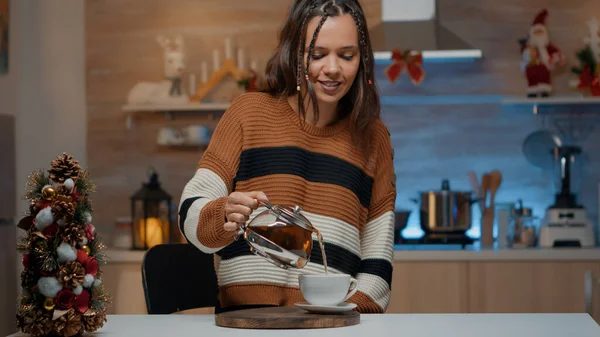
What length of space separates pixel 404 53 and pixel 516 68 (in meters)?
0.57

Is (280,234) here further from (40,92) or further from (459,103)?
(459,103)

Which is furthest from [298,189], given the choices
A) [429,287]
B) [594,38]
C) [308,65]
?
[594,38]

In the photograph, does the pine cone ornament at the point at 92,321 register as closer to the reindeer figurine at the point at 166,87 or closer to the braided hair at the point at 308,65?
the braided hair at the point at 308,65

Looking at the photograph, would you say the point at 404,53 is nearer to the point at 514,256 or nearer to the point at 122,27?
A: the point at 514,256

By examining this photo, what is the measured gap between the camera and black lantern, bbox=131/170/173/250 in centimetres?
388

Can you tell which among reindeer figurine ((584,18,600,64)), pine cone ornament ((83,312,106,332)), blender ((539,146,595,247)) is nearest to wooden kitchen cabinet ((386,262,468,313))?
blender ((539,146,595,247))

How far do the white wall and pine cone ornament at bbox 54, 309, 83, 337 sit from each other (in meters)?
2.05

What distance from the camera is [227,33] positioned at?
422 cm

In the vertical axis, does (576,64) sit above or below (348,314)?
above

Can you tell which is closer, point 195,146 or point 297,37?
point 297,37

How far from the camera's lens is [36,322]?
132 cm

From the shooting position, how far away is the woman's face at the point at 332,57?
1.79 m

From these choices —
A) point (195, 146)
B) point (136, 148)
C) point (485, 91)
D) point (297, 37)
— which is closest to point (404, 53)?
point (485, 91)

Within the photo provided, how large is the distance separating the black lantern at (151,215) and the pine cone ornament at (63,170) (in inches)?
99.0
